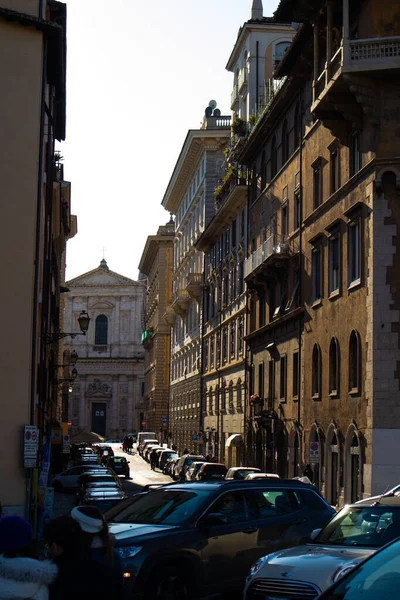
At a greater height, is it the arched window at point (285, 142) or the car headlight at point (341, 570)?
the arched window at point (285, 142)

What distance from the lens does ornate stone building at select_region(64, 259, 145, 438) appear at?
432 ft

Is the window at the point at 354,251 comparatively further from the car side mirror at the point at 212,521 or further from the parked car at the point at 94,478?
the car side mirror at the point at 212,521

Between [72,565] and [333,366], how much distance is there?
94.5ft

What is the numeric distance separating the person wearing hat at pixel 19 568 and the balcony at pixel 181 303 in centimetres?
7109

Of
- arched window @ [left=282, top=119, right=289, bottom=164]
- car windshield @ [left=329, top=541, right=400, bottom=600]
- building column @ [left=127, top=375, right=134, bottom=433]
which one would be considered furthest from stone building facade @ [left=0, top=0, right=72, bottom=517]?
building column @ [left=127, top=375, right=134, bottom=433]

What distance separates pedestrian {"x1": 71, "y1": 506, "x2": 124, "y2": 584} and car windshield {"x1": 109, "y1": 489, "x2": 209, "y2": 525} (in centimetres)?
577

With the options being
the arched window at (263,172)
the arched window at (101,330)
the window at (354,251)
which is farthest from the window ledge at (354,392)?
the arched window at (101,330)

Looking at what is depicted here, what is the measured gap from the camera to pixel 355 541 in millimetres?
11891

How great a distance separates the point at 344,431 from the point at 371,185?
7.78 metres

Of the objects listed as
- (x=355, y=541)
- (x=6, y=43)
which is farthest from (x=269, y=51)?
(x=355, y=541)

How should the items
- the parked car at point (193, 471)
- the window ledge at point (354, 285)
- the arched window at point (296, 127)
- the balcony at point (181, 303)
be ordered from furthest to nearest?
the balcony at point (181, 303) → the parked car at point (193, 471) → the arched window at point (296, 127) → the window ledge at point (354, 285)

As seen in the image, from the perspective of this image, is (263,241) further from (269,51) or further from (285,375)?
(269,51)

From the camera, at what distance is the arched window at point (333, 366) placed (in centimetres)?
3409

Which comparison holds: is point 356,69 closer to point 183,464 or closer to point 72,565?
point 72,565
